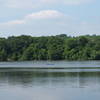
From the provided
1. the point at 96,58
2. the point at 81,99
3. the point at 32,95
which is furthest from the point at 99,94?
the point at 96,58

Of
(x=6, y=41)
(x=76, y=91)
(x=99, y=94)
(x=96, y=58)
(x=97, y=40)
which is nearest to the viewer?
(x=99, y=94)

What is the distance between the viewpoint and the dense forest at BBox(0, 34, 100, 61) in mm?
130000

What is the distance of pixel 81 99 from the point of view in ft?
91.9

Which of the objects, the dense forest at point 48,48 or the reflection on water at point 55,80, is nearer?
the reflection on water at point 55,80

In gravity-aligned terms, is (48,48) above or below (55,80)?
above

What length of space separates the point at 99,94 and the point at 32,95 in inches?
190

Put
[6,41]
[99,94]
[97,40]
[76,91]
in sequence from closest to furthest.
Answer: [99,94] → [76,91] → [97,40] → [6,41]

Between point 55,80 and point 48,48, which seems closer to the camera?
point 55,80

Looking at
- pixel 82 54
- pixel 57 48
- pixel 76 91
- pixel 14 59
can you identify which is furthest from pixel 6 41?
pixel 76 91

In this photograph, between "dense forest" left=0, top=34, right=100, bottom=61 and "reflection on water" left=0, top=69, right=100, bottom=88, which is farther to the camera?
"dense forest" left=0, top=34, right=100, bottom=61

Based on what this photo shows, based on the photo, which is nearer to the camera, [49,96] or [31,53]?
[49,96]

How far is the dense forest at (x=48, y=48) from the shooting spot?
130000 mm

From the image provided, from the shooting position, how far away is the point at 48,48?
458 ft

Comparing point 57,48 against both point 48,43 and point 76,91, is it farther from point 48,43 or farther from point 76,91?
point 76,91
